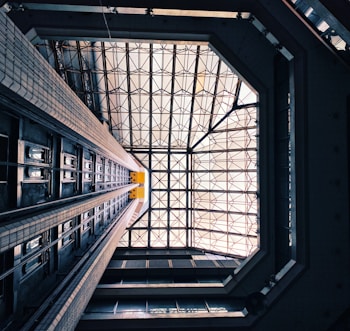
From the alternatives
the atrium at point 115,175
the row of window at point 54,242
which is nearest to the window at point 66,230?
the row of window at point 54,242

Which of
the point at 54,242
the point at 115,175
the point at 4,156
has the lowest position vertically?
the point at 54,242

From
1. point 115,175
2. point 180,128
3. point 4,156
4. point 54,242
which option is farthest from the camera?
point 180,128

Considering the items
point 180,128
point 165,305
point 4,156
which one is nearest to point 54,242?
point 4,156

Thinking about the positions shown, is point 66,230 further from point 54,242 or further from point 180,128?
point 180,128

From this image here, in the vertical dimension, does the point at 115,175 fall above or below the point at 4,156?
below

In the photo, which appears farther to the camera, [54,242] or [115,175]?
[115,175]

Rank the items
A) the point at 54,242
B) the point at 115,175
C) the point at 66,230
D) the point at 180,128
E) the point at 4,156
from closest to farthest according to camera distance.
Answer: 1. the point at 4,156
2. the point at 54,242
3. the point at 66,230
4. the point at 115,175
5. the point at 180,128

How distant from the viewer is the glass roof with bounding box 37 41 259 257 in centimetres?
2700

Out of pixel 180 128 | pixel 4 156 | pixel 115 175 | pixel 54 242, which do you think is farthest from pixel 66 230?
pixel 180 128

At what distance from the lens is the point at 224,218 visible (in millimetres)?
33719

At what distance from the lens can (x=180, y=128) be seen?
3562cm

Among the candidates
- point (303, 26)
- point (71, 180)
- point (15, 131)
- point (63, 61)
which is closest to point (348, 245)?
point (303, 26)

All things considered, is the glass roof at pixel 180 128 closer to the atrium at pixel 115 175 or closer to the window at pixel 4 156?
the atrium at pixel 115 175

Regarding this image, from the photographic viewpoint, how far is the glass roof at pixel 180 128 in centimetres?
2700
